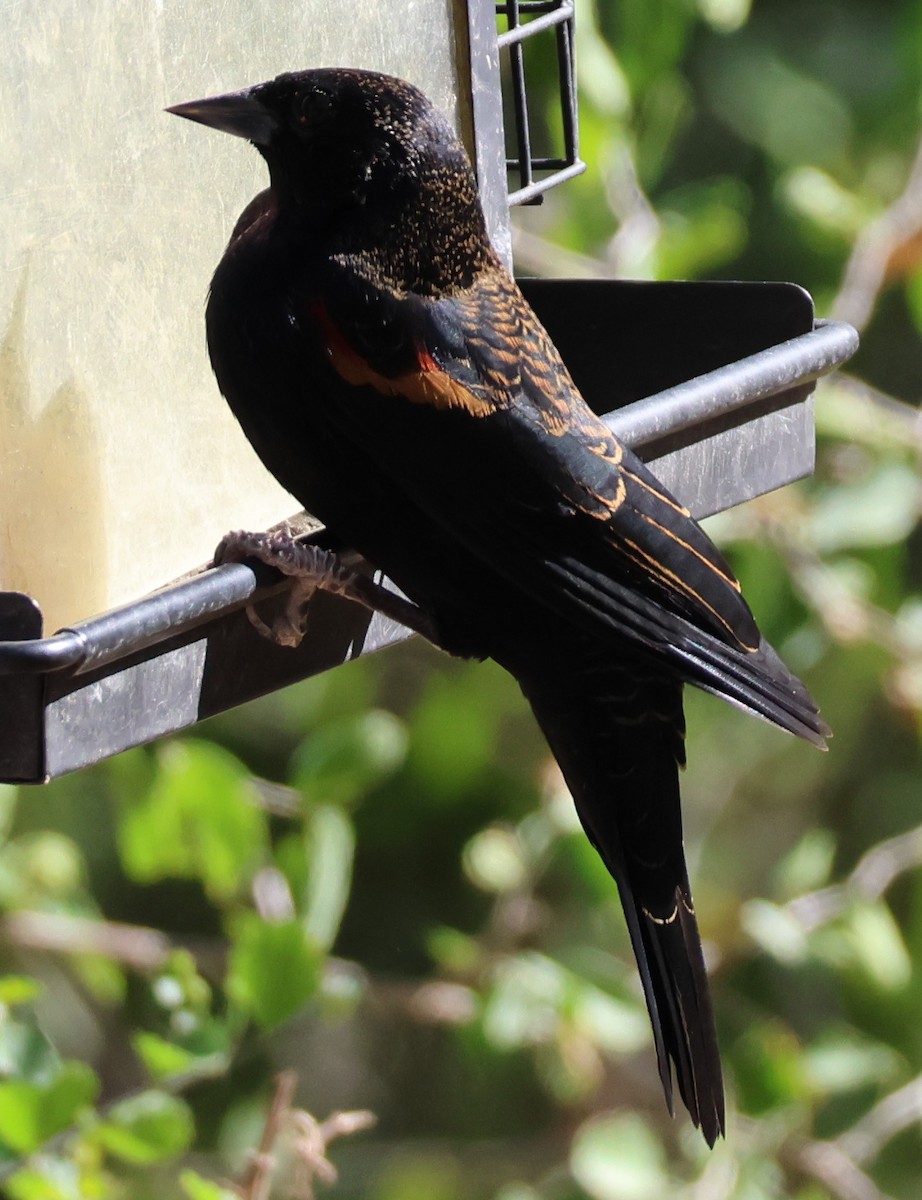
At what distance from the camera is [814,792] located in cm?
405

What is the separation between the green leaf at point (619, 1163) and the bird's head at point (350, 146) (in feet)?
5.14

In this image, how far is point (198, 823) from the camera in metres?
2.35

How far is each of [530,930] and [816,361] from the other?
1.55 m

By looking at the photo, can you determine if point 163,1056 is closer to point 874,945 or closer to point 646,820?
point 646,820

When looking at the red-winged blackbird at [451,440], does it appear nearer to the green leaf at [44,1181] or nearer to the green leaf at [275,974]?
the green leaf at [275,974]

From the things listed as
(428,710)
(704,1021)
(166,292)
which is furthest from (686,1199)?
(166,292)

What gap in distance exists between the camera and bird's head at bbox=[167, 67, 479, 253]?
1.75 m

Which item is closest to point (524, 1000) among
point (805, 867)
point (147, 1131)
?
point (805, 867)

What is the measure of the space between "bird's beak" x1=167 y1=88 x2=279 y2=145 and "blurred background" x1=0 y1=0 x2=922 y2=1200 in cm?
86

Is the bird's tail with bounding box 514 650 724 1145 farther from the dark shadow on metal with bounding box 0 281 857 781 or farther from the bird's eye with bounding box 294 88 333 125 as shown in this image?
the bird's eye with bounding box 294 88 333 125

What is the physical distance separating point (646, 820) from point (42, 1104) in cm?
69

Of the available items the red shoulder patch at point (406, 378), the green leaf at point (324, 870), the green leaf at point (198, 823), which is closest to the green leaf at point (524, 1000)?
the green leaf at point (324, 870)

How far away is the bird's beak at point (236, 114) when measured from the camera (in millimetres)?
1624

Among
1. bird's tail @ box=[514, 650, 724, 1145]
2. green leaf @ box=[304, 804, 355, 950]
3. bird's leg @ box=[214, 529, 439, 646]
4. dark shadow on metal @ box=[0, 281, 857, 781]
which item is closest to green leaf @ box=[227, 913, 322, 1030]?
green leaf @ box=[304, 804, 355, 950]
